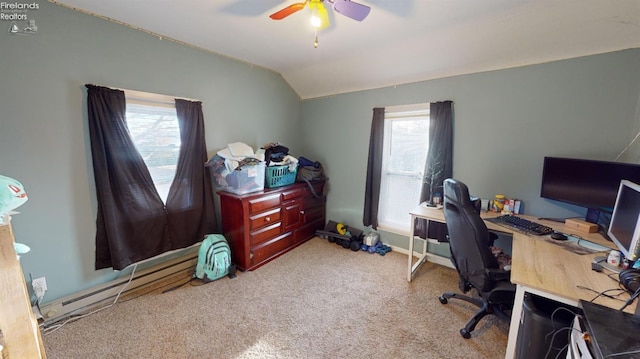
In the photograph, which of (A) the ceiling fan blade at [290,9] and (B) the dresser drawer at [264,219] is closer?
(A) the ceiling fan blade at [290,9]

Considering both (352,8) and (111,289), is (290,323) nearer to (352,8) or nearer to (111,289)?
(111,289)

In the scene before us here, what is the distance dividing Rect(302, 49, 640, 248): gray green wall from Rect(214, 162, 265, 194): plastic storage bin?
66.7 inches

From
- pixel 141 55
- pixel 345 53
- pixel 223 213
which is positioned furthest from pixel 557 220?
pixel 141 55

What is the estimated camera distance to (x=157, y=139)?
2326 mm

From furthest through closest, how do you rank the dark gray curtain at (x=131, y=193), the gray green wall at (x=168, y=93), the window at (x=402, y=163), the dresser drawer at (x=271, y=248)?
the window at (x=402, y=163) < the dresser drawer at (x=271, y=248) < the dark gray curtain at (x=131, y=193) < the gray green wall at (x=168, y=93)

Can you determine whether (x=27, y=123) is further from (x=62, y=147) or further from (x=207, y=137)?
(x=207, y=137)

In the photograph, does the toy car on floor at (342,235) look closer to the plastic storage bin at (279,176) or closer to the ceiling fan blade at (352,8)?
the plastic storage bin at (279,176)

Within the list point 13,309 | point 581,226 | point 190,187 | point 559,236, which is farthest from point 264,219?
point 581,226

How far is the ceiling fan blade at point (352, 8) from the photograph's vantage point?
4.63 ft

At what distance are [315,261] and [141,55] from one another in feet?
8.95

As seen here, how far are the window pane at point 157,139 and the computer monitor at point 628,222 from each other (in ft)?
11.0

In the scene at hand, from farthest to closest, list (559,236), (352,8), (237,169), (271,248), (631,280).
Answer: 1. (271,248)
2. (237,169)
3. (559,236)
4. (352,8)
5. (631,280)

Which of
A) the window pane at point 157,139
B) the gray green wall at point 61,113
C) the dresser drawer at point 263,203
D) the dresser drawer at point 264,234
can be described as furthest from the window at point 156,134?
the dresser drawer at point 264,234
